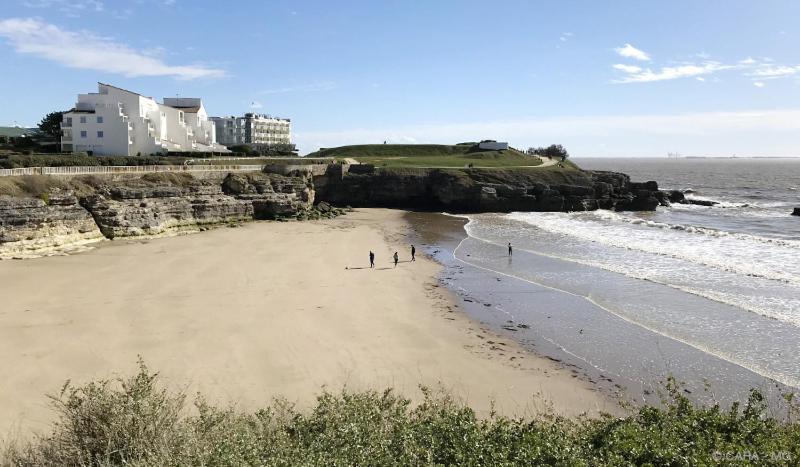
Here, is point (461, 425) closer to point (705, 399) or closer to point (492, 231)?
point (705, 399)

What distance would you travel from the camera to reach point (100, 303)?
936 inches

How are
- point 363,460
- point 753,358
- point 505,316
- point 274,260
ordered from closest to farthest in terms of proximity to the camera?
1. point 363,460
2. point 753,358
3. point 505,316
4. point 274,260

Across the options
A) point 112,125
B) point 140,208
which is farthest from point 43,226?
point 112,125

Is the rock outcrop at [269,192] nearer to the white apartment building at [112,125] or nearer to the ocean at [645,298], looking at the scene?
the ocean at [645,298]

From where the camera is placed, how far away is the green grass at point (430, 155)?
80.5 meters

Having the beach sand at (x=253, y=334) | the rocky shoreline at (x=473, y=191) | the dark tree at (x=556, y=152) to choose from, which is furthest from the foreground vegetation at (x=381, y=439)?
the dark tree at (x=556, y=152)

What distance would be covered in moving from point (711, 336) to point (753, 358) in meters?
2.17

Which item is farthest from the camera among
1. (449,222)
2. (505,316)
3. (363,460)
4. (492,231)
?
(449,222)

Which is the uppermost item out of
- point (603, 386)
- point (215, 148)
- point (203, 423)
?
point (215, 148)

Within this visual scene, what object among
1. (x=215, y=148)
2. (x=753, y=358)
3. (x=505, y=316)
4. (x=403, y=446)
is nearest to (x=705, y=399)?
(x=753, y=358)

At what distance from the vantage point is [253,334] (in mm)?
20469

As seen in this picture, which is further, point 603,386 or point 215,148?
point 215,148

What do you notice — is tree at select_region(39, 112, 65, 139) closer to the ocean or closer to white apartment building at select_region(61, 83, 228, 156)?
white apartment building at select_region(61, 83, 228, 156)

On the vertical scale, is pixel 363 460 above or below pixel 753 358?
above
